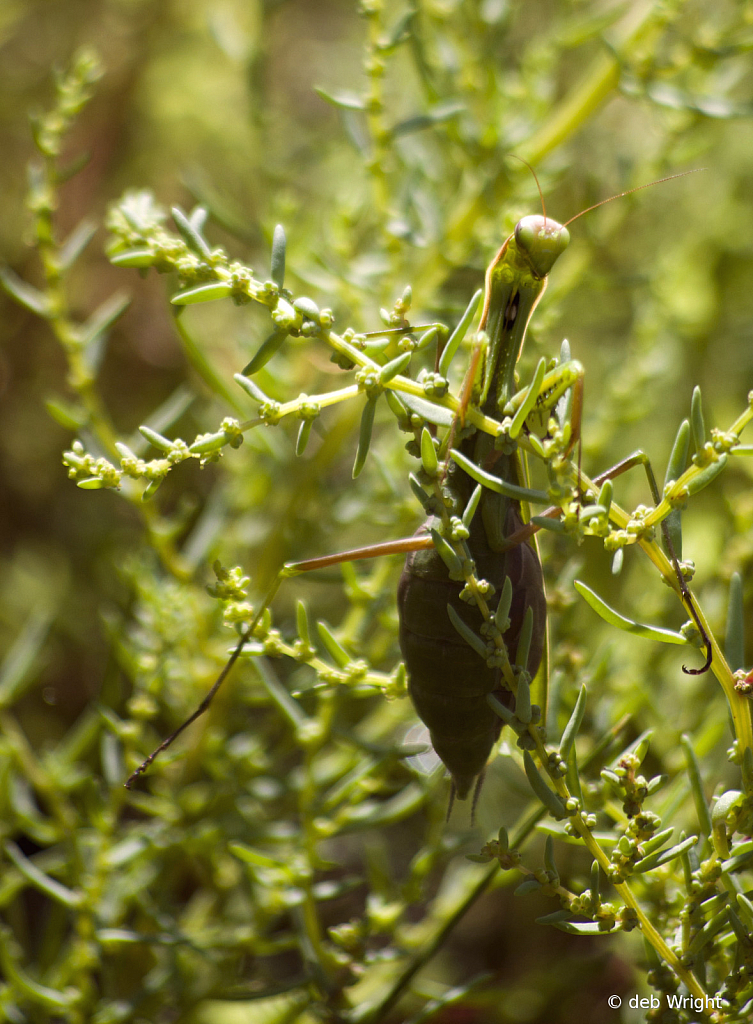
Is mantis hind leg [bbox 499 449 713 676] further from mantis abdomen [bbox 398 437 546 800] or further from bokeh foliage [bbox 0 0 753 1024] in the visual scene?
bokeh foliage [bbox 0 0 753 1024]

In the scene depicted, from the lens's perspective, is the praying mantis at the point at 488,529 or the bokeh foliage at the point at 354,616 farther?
the bokeh foliage at the point at 354,616

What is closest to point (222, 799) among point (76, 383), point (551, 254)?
point (76, 383)

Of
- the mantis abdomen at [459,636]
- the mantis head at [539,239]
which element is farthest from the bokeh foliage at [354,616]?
the mantis head at [539,239]

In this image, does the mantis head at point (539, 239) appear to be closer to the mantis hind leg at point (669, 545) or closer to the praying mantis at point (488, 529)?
the praying mantis at point (488, 529)

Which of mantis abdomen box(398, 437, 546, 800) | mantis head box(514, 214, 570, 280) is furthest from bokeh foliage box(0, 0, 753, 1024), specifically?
mantis head box(514, 214, 570, 280)

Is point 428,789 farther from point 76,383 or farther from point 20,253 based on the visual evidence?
point 20,253

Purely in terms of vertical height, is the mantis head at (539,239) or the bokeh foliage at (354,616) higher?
the mantis head at (539,239)

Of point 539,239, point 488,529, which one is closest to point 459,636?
point 488,529
